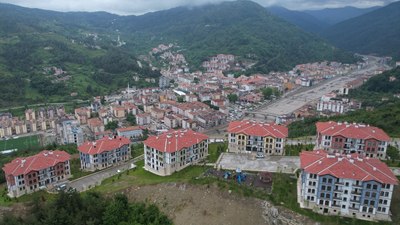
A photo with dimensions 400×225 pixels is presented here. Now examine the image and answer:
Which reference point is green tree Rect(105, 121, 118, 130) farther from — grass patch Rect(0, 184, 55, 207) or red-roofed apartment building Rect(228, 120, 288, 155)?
red-roofed apartment building Rect(228, 120, 288, 155)

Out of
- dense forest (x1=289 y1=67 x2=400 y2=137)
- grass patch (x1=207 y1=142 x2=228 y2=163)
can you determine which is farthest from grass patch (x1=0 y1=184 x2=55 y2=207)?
dense forest (x1=289 y1=67 x2=400 y2=137)

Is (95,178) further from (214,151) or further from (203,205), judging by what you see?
(203,205)

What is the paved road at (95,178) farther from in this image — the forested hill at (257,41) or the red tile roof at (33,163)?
the forested hill at (257,41)

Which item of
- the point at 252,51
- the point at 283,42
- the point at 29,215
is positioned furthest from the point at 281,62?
the point at 29,215

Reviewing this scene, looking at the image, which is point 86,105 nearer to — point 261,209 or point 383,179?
point 261,209

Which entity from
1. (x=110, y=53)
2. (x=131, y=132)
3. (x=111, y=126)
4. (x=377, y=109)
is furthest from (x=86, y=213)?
(x=110, y=53)

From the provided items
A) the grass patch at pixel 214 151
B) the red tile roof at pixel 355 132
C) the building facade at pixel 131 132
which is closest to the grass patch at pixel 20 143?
the building facade at pixel 131 132
